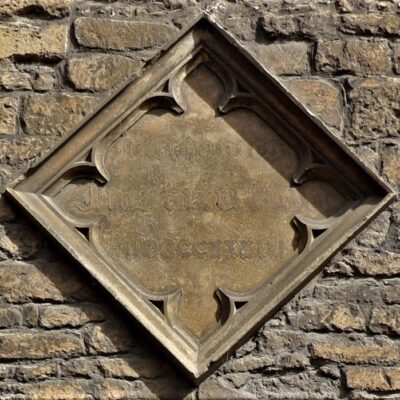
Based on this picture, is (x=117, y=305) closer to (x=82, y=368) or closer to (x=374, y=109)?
(x=82, y=368)

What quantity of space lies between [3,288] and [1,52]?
3.78 feet

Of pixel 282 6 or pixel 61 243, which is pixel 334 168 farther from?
pixel 61 243

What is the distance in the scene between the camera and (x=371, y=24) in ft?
14.0

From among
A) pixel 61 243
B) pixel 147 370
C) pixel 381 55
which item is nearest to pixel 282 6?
pixel 381 55

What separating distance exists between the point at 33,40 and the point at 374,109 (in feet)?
5.57

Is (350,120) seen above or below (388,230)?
above

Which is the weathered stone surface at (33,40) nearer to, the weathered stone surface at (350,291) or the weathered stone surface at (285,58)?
the weathered stone surface at (285,58)

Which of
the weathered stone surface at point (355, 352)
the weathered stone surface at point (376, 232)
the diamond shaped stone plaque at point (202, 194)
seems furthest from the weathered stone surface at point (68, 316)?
the weathered stone surface at point (376, 232)

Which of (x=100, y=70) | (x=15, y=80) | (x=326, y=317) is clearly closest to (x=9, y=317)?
(x=15, y=80)

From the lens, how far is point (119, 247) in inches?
158

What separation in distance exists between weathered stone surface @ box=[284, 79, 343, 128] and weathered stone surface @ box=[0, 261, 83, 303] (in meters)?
1.38

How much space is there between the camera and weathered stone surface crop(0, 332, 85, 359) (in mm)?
3889

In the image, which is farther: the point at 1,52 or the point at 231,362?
the point at 1,52

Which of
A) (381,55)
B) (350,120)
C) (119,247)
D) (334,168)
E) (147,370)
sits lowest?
(147,370)
